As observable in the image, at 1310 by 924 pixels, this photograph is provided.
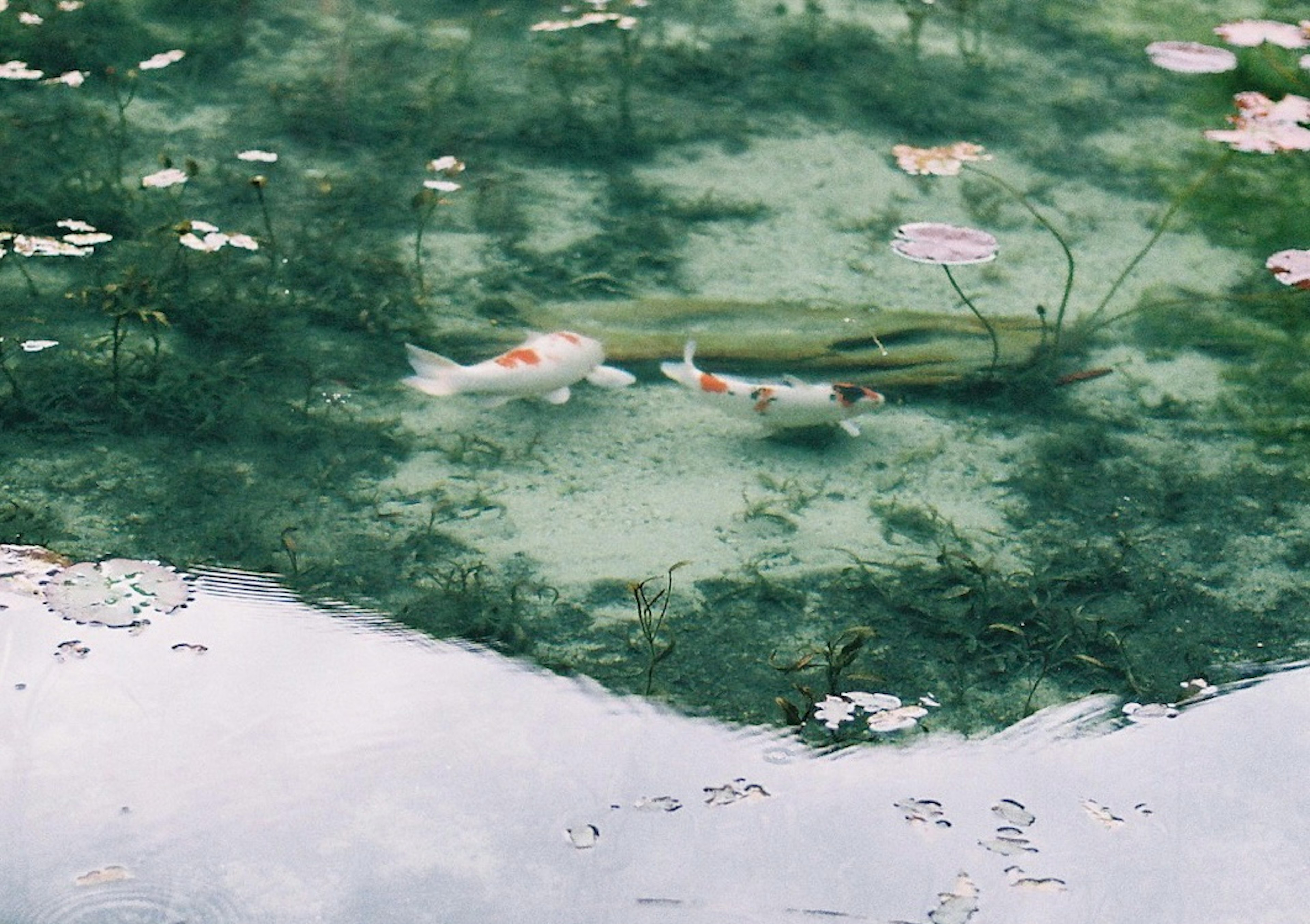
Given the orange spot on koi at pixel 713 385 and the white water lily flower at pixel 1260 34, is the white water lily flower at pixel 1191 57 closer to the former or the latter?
the white water lily flower at pixel 1260 34

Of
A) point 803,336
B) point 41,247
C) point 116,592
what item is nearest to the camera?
point 116,592

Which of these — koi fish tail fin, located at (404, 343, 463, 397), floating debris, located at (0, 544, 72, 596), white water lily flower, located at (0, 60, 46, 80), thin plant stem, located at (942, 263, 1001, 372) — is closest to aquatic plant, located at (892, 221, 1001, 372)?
thin plant stem, located at (942, 263, 1001, 372)

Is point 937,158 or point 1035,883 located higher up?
point 937,158

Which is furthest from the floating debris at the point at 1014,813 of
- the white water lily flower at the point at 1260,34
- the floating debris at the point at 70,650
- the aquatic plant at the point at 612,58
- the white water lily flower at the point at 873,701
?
the white water lily flower at the point at 1260,34

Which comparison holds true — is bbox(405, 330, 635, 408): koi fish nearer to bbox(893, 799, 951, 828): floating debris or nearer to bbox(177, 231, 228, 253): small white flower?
bbox(177, 231, 228, 253): small white flower

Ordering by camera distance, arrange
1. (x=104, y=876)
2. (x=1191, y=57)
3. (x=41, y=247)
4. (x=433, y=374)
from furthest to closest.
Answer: (x=1191, y=57) < (x=41, y=247) < (x=433, y=374) < (x=104, y=876)

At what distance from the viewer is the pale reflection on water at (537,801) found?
2.09 meters

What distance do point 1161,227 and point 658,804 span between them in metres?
2.30

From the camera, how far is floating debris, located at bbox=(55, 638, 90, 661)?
2.45 m

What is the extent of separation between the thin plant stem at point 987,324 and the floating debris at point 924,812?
1387 millimetres

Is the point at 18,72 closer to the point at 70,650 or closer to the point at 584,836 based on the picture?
the point at 70,650

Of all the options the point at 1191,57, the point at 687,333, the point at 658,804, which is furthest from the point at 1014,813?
the point at 1191,57

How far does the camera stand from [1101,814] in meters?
2.27

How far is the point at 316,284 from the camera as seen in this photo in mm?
3621
